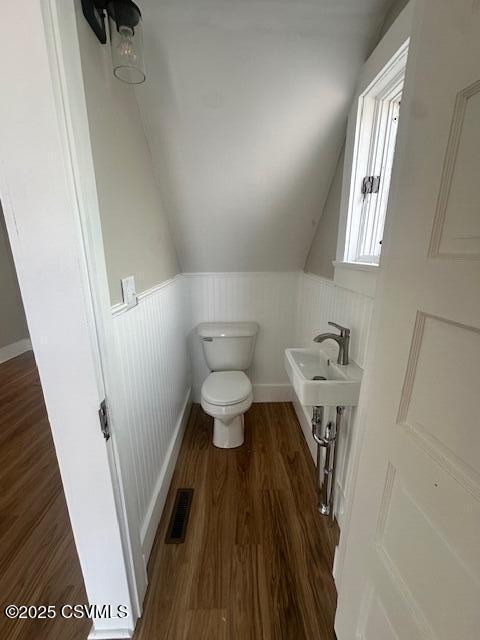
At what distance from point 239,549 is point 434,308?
1.33m

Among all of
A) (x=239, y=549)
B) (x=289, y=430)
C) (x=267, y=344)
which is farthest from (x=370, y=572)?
(x=267, y=344)

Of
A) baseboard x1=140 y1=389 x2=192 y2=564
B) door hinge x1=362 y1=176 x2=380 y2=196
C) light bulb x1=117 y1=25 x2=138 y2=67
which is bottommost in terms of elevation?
baseboard x1=140 y1=389 x2=192 y2=564

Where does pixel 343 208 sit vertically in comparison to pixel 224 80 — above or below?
below

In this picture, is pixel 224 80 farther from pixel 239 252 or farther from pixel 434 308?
pixel 434 308

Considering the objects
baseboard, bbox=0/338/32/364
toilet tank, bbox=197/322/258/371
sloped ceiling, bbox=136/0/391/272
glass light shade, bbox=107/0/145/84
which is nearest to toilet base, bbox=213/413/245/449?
→ toilet tank, bbox=197/322/258/371

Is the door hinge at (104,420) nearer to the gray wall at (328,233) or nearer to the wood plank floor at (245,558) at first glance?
the wood plank floor at (245,558)

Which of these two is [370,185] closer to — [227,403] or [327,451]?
[327,451]

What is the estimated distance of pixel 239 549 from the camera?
3.92ft

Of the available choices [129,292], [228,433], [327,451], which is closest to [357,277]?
[327,451]

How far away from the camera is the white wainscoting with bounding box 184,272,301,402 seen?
2.10 meters

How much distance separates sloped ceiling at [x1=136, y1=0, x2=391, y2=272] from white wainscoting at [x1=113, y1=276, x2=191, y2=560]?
2.08ft

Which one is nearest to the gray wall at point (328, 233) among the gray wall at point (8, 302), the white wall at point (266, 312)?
the white wall at point (266, 312)

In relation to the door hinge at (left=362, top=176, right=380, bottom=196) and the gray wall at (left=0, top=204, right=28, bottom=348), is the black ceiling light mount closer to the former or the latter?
the door hinge at (left=362, top=176, right=380, bottom=196)

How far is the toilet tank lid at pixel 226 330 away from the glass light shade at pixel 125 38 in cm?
144
